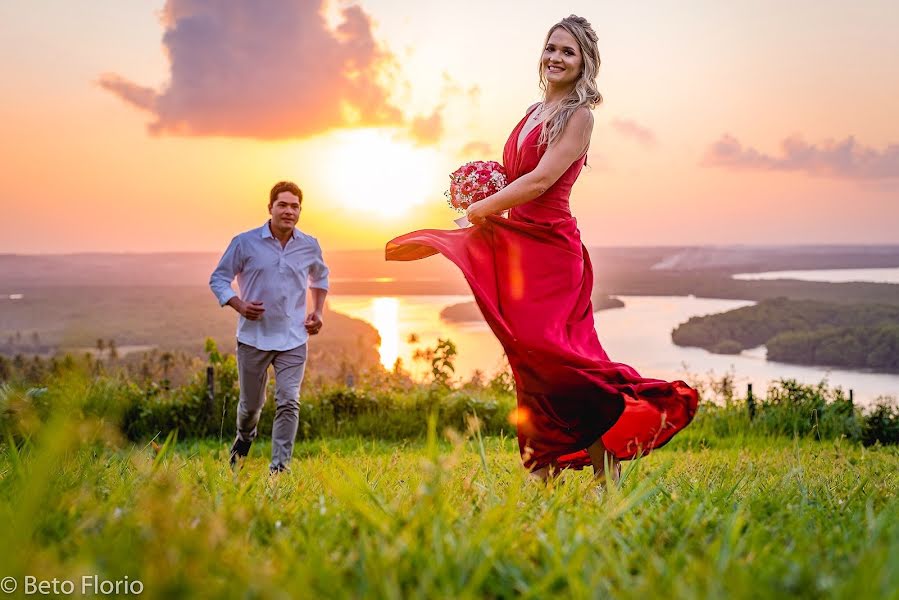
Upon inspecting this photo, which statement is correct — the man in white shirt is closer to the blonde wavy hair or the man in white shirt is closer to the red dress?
the red dress

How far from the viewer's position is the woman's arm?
4.32m

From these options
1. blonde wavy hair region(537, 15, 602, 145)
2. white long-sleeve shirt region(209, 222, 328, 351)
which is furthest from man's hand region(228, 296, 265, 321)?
blonde wavy hair region(537, 15, 602, 145)

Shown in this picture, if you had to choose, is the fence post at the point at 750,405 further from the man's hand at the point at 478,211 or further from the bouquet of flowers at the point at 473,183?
the man's hand at the point at 478,211

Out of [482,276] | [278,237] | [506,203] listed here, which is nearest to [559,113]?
[506,203]

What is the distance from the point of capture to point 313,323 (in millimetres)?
7254

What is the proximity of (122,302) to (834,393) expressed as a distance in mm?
30368

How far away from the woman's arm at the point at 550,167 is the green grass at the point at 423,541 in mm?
1946

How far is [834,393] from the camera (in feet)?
36.1

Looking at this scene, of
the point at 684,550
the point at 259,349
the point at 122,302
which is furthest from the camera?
the point at 122,302

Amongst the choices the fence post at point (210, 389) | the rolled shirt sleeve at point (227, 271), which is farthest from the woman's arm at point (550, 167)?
the fence post at point (210, 389)

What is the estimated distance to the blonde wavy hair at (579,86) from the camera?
4344 millimetres

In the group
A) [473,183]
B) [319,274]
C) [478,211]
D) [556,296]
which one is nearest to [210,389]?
[319,274]

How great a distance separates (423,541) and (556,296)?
2.60 metres

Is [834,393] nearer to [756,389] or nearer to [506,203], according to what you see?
[756,389]
